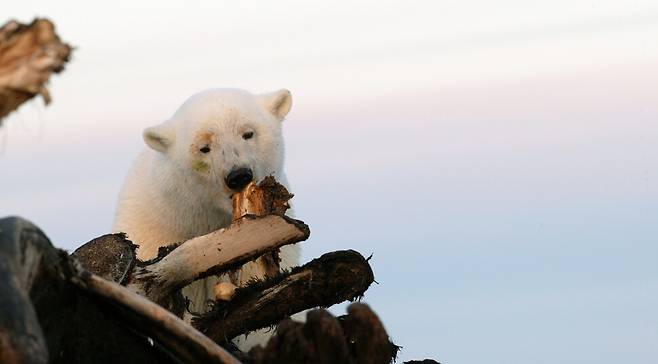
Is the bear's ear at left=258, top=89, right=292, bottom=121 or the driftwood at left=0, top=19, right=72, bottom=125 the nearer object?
the driftwood at left=0, top=19, right=72, bottom=125

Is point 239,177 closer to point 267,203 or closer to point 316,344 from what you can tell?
point 267,203

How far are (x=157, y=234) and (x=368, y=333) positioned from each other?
5350 mm

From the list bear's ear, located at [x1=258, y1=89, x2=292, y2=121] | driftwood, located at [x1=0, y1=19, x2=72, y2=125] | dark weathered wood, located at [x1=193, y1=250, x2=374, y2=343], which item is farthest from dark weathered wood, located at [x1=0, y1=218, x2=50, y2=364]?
bear's ear, located at [x1=258, y1=89, x2=292, y2=121]

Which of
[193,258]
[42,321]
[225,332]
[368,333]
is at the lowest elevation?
[42,321]

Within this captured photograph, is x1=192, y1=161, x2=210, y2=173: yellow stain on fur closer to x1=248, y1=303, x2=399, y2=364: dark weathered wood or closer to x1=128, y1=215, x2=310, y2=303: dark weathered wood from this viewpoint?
x1=128, y1=215, x2=310, y2=303: dark weathered wood

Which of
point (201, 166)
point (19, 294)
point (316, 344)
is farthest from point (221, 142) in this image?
point (19, 294)

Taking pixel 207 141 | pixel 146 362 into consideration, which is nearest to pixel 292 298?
pixel 146 362

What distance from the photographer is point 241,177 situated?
31.2ft

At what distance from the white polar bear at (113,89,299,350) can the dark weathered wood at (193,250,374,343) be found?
2976mm

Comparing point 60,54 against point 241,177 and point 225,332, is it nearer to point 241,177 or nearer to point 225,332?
point 225,332

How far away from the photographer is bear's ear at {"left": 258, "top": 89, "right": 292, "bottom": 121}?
34.9 ft

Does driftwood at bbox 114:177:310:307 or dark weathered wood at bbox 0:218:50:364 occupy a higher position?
driftwood at bbox 114:177:310:307

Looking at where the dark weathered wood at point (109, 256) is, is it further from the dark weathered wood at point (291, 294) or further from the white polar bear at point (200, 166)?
the white polar bear at point (200, 166)

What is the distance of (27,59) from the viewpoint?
372 centimetres
